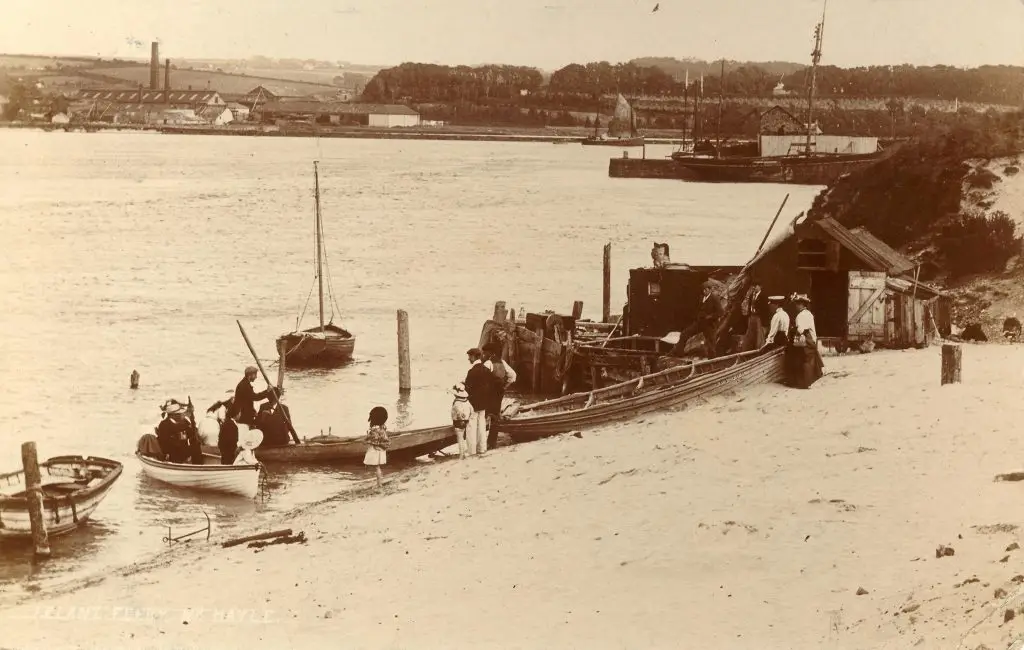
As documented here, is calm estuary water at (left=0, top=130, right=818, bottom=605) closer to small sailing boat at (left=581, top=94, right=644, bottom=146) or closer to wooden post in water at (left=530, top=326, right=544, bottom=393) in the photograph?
wooden post in water at (left=530, top=326, right=544, bottom=393)

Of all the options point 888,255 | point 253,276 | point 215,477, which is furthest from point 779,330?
point 253,276

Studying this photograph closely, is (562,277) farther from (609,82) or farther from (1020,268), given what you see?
(1020,268)

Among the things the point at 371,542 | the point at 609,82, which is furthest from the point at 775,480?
the point at 609,82

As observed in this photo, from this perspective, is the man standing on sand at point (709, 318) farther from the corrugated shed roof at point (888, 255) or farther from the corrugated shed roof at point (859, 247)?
the corrugated shed roof at point (888, 255)

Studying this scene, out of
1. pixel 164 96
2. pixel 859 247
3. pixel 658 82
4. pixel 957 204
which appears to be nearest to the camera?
pixel 859 247

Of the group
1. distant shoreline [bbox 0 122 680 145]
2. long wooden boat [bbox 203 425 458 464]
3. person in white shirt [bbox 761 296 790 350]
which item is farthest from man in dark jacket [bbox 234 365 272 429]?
distant shoreline [bbox 0 122 680 145]

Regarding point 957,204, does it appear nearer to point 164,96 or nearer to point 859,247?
point 859,247
